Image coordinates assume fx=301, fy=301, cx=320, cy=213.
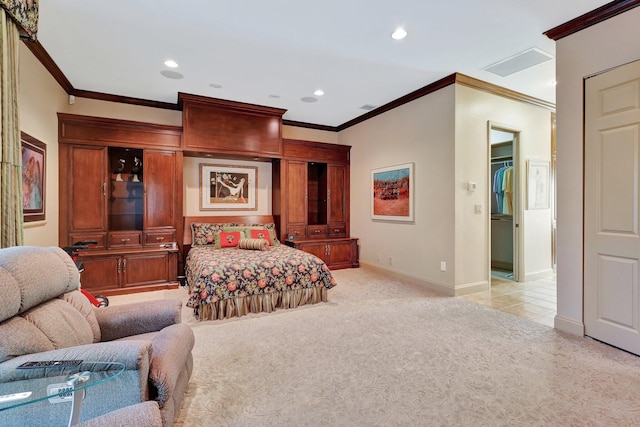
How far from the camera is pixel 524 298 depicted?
4051mm

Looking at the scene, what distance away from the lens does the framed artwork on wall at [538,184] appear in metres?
4.84

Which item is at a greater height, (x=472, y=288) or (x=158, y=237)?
(x=158, y=237)

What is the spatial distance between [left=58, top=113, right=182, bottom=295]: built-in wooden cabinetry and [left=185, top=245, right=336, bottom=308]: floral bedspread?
0.90m

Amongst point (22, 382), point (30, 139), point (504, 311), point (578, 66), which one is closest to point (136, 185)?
point (30, 139)

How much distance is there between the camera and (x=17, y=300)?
1.29 meters

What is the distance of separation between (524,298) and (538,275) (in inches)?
51.6

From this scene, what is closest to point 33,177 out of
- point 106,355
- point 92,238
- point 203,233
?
point 92,238

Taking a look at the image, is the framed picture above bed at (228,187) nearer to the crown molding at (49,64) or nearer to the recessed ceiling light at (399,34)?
the crown molding at (49,64)

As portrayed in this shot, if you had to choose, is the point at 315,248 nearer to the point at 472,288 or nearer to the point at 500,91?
the point at 472,288

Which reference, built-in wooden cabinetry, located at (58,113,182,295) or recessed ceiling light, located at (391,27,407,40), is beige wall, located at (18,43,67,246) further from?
recessed ceiling light, located at (391,27,407,40)

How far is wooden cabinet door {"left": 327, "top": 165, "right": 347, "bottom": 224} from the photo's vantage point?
20.3 ft

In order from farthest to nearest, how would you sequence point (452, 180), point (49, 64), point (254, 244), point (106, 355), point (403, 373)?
1. point (254, 244)
2. point (452, 180)
3. point (49, 64)
4. point (403, 373)
5. point (106, 355)

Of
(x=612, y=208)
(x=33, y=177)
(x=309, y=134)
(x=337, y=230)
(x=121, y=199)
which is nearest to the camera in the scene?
(x=612, y=208)

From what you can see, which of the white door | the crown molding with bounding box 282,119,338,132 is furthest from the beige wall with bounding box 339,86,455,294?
Answer: the white door
